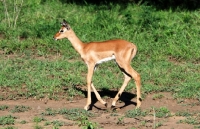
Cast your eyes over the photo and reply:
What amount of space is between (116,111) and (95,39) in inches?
137

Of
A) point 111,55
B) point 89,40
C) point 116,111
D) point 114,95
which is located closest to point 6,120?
point 116,111

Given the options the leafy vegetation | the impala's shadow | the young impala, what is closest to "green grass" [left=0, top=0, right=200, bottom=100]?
the leafy vegetation

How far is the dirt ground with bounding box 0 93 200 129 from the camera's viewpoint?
7582mm

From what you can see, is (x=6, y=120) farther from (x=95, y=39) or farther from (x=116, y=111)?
(x=95, y=39)

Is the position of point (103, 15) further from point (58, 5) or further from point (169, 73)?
point (169, 73)

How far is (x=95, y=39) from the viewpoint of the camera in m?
11.9

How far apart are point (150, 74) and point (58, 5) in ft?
15.7

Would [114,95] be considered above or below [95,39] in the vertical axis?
below

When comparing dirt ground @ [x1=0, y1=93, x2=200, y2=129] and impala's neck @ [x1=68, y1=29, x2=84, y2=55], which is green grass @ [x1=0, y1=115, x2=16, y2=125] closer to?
dirt ground @ [x1=0, y1=93, x2=200, y2=129]

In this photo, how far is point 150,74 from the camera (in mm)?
10070

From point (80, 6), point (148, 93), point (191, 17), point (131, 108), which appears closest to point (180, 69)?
point (148, 93)

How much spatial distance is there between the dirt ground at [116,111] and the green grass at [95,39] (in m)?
0.20

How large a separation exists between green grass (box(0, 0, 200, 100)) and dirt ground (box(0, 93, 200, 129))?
0.66 feet

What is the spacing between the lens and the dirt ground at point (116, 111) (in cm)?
758
